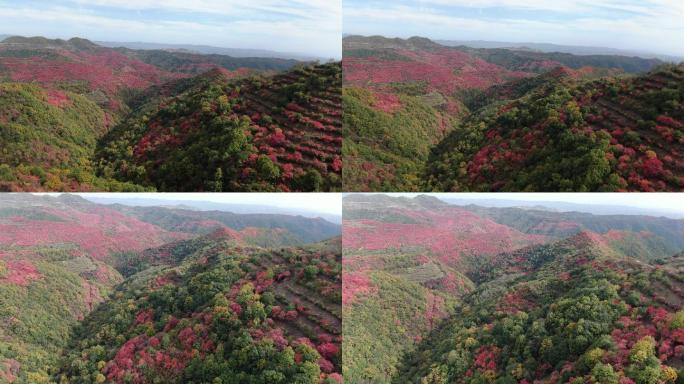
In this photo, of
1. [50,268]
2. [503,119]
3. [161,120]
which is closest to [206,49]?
[161,120]

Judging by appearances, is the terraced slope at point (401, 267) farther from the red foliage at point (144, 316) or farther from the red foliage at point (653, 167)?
the red foliage at point (144, 316)

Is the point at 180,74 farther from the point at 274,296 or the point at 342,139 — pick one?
the point at 274,296

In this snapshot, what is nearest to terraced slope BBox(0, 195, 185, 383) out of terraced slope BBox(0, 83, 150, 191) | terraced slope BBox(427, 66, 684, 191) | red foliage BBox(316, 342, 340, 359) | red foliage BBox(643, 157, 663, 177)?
terraced slope BBox(0, 83, 150, 191)

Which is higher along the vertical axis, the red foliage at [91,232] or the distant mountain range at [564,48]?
the distant mountain range at [564,48]

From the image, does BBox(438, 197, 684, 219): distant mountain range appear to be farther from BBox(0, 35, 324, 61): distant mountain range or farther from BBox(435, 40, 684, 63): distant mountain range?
BBox(0, 35, 324, 61): distant mountain range

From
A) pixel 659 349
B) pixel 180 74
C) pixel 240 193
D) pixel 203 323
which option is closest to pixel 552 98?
pixel 659 349

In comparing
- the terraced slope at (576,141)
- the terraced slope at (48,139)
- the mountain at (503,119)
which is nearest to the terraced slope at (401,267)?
the mountain at (503,119)
